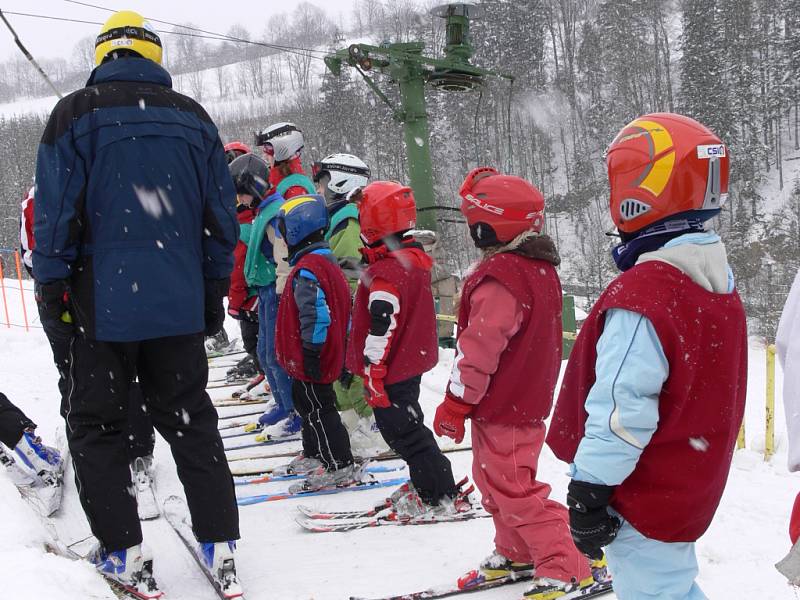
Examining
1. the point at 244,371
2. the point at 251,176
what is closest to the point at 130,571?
the point at 251,176

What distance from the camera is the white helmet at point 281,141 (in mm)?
5246

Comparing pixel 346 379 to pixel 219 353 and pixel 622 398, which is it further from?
pixel 219 353

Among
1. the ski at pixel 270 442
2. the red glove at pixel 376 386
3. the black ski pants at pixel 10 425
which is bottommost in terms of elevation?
the ski at pixel 270 442

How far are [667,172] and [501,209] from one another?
1088 millimetres

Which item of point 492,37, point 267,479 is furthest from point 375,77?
point 267,479

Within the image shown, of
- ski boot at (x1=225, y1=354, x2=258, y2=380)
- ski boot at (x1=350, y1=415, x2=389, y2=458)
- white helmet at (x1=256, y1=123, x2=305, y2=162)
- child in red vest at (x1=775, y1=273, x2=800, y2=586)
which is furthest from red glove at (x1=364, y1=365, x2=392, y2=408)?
ski boot at (x1=225, y1=354, x2=258, y2=380)

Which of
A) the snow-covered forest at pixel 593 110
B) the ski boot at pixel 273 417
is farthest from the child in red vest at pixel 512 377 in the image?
the snow-covered forest at pixel 593 110

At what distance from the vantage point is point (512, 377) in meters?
2.98

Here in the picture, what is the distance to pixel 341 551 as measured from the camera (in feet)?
11.7

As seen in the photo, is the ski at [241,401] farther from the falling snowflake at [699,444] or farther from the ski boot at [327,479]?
the falling snowflake at [699,444]

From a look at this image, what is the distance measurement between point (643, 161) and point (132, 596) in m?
2.54

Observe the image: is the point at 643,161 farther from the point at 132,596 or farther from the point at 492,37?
the point at 492,37

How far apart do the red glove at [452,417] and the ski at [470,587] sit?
66cm

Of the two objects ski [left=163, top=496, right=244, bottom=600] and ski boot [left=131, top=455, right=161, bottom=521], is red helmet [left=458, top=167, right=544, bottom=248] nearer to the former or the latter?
ski [left=163, top=496, right=244, bottom=600]
